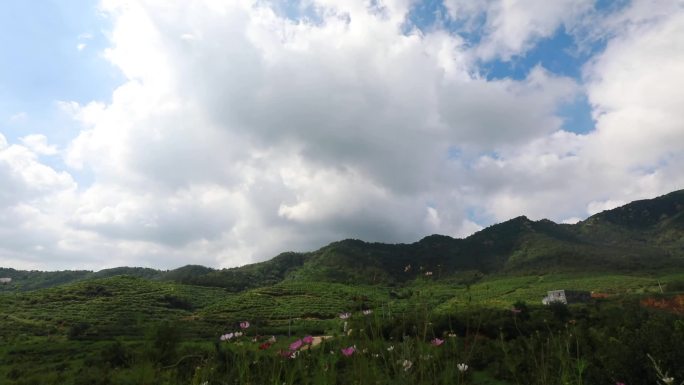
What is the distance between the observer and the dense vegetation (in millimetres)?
3273

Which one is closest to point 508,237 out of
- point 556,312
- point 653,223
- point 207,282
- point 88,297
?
point 653,223

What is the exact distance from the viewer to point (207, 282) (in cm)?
13912

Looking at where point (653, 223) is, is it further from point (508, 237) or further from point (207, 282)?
point (207, 282)

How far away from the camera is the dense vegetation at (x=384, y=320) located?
327 centimetres

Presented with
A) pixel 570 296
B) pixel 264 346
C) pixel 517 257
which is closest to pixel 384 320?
pixel 264 346

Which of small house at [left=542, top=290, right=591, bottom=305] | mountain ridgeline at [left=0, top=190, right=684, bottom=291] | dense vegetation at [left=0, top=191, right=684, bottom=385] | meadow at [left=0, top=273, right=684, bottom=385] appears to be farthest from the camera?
mountain ridgeline at [left=0, top=190, right=684, bottom=291]

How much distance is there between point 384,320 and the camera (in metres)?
3.19

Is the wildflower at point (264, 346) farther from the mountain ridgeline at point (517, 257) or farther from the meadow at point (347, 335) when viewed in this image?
the mountain ridgeline at point (517, 257)

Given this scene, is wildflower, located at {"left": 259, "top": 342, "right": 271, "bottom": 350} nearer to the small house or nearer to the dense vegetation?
the dense vegetation

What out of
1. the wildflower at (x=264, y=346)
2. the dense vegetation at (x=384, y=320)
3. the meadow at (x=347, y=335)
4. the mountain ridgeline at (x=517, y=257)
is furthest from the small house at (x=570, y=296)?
the wildflower at (x=264, y=346)

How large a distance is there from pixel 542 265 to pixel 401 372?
152 m

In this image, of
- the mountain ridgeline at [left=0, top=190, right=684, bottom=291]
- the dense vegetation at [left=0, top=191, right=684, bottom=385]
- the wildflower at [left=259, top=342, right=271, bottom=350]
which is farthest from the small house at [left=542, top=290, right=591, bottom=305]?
→ the wildflower at [left=259, top=342, right=271, bottom=350]

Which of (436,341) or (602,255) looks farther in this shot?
(602,255)

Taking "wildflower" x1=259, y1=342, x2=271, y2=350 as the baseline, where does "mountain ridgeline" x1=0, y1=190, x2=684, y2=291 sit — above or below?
above
